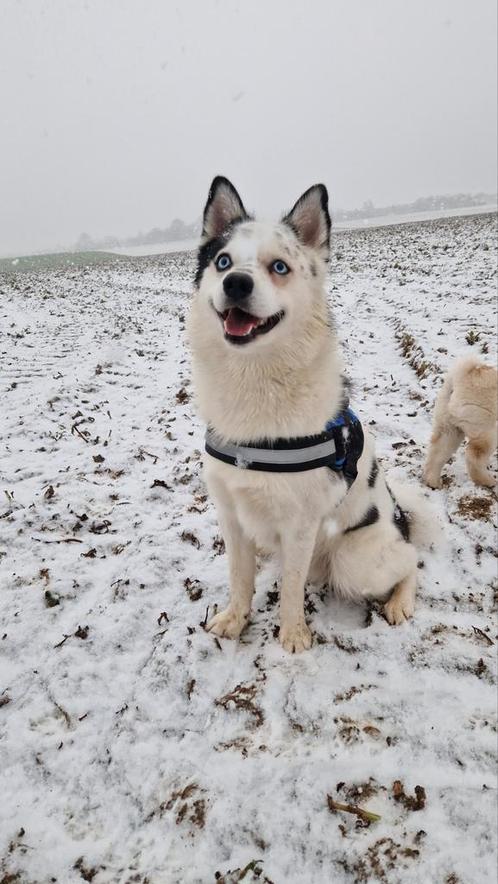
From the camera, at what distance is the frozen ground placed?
1.80m

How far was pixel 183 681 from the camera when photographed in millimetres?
2527

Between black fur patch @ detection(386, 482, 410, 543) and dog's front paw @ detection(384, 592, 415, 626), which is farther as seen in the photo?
black fur patch @ detection(386, 482, 410, 543)

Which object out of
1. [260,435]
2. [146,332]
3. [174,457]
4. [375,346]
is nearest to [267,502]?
[260,435]

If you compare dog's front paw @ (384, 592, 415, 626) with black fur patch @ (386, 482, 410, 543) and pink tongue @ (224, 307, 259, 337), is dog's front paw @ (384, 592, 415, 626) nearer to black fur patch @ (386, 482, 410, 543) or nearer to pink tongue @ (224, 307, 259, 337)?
A: black fur patch @ (386, 482, 410, 543)

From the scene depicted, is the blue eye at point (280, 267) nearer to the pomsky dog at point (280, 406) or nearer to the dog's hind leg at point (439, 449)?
the pomsky dog at point (280, 406)

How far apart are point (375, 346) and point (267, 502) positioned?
6.70 meters

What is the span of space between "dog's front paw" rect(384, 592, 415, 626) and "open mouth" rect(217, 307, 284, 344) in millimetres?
1924

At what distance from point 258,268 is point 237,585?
1.96 meters

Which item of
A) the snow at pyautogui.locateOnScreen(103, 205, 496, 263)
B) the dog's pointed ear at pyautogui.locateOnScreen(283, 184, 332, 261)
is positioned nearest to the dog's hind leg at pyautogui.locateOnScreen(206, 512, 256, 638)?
the dog's pointed ear at pyautogui.locateOnScreen(283, 184, 332, 261)

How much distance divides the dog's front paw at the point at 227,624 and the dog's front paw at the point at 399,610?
3.11 feet

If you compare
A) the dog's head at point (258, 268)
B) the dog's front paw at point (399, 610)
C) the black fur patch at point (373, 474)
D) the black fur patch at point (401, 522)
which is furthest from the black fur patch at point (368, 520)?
the dog's head at point (258, 268)

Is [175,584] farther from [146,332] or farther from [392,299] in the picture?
[392,299]

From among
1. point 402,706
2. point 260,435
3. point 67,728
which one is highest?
point 260,435

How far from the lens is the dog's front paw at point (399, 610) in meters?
2.76
